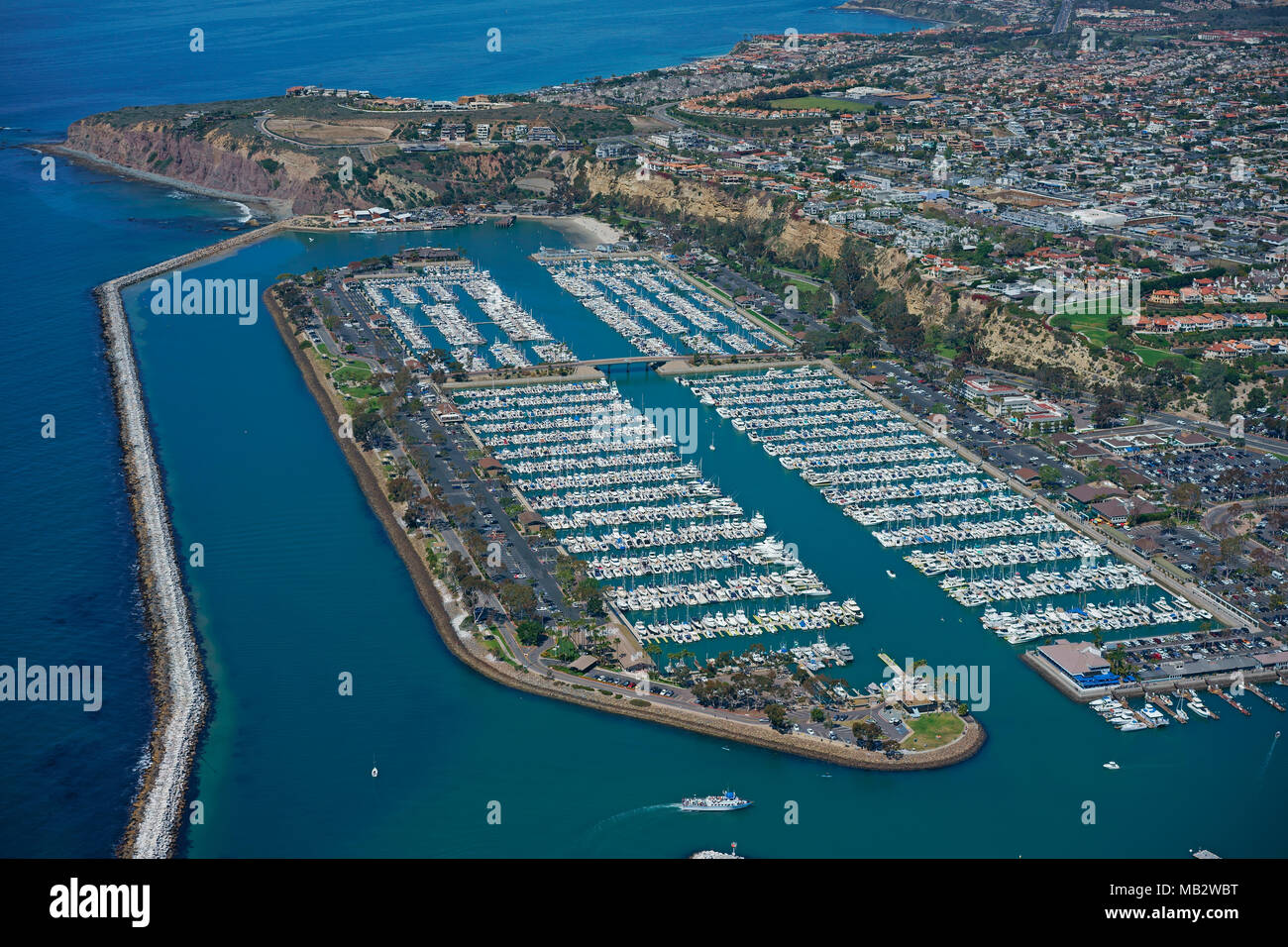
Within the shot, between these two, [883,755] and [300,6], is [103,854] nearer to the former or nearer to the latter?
[883,755]

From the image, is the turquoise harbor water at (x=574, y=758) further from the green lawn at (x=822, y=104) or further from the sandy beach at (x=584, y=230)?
the green lawn at (x=822, y=104)

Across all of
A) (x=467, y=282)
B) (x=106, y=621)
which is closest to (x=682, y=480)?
(x=106, y=621)

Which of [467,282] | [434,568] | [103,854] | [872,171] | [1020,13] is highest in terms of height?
[1020,13]

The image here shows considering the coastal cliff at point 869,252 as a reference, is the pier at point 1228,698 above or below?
below

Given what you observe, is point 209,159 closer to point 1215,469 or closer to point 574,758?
point 1215,469

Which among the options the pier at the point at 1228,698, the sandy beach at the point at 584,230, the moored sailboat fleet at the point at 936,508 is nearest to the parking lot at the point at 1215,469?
the moored sailboat fleet at the point at 936,508

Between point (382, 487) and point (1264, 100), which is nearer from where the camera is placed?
point (382, 487)

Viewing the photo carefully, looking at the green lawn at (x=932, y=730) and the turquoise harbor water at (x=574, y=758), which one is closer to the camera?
the turquoise harbor water at (x=574, y=758)

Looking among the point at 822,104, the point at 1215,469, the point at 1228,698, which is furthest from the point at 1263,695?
the point at 822,104
